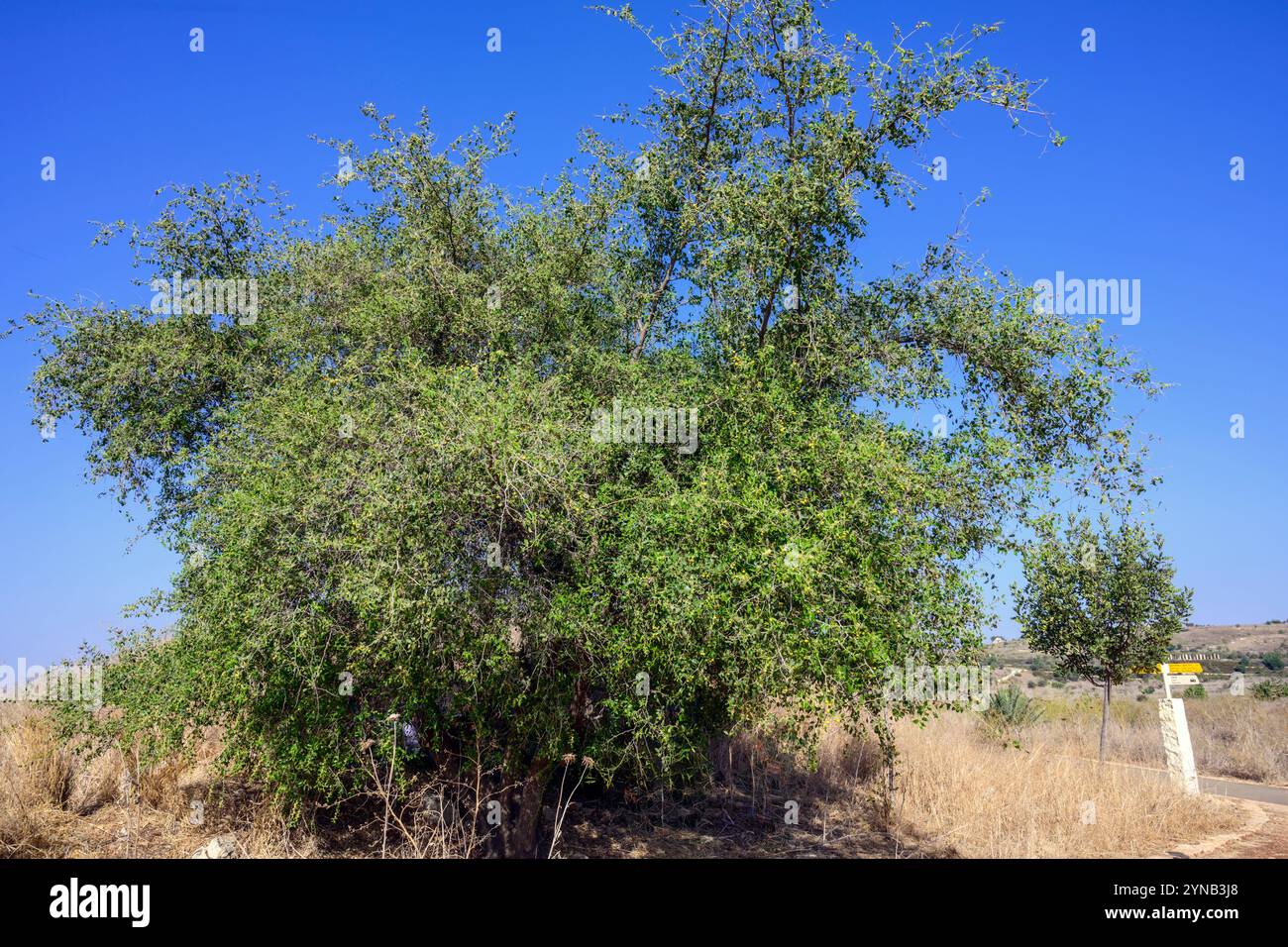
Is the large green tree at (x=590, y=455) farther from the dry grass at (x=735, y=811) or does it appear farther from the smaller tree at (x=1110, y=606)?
the smaller tree at (x=1110, y=606)

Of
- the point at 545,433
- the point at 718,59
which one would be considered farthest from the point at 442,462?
the point at 718,59

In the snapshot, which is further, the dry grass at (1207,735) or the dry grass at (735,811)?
the dry grass at (1207,735)

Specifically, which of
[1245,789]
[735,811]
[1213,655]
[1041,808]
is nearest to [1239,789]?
[1245,789]

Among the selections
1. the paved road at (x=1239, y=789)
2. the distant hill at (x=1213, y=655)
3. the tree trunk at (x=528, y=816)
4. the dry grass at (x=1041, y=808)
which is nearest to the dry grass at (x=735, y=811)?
the dry grass at (x=1041, y=808)

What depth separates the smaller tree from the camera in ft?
62.6

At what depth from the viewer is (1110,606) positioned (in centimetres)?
1917

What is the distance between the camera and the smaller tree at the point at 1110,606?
1909cm

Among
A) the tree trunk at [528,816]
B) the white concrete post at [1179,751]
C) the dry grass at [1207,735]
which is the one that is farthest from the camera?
the dry grass at [1207,735]

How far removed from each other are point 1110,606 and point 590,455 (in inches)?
612

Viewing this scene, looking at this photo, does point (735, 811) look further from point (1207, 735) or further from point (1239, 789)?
point (1207, 735)

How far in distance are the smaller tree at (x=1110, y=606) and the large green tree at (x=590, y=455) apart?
1093cm

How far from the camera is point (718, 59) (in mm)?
11078
